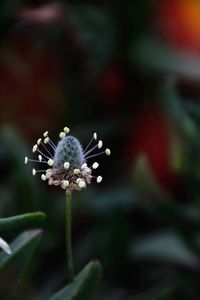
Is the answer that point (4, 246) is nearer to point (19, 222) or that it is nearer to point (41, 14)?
point (19, 222)

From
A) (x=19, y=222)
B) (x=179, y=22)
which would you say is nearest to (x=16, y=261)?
(x=19, y=222)

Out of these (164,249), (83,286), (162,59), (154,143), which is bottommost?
(83,286)

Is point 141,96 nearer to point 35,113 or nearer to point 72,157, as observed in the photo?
point 35,113

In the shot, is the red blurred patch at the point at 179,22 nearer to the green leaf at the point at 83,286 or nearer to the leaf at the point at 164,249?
the leaf at the point at 164,249

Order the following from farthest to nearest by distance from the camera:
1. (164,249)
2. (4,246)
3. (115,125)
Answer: (115,125)
(164,249)
(4,246)

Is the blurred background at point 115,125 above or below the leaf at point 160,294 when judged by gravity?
above

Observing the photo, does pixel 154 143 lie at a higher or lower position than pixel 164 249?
higher

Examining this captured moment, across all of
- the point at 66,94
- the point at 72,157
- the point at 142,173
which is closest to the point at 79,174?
the point at 72,157

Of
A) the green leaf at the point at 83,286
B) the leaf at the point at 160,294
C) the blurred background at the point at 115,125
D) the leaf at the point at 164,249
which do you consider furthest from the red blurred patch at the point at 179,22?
the green leaf at the point at 83,286
